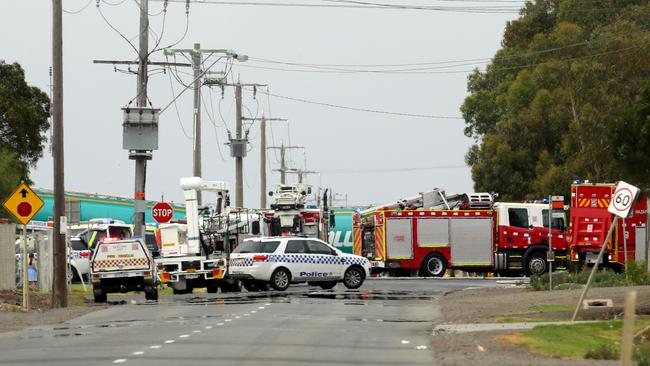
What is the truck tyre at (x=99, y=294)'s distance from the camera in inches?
1358

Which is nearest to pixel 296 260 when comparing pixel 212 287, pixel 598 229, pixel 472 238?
pixel 212 287

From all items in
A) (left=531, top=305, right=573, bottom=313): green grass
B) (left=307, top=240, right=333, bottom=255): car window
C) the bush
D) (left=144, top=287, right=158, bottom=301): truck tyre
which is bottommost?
the bush

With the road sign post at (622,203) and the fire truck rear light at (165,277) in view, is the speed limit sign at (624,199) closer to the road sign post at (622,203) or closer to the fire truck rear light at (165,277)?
the road sign post at (622,203)

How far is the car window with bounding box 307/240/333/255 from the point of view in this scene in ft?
128

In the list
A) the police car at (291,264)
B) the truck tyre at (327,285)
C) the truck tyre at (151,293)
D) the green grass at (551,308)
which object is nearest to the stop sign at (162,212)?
the police car at (291,264)

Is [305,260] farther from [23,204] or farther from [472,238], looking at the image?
[472,238]

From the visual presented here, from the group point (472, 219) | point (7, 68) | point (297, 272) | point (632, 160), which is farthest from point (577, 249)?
point (7, 68)

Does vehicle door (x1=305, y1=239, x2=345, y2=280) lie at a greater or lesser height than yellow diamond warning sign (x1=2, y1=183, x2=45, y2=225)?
lesser

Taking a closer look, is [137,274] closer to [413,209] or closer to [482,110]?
[413,209]

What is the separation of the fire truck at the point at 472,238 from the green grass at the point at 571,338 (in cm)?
2581

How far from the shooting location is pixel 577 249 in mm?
43812

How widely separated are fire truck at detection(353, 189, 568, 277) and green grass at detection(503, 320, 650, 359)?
25.8 meters

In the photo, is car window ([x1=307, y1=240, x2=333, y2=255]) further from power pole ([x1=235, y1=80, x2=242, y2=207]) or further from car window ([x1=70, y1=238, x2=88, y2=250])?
power pole ([x1=235, y1=80, x2=242, y2=207])

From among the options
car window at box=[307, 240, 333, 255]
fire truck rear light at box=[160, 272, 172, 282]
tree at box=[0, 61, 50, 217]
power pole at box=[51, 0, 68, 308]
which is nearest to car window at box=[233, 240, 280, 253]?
car window at box=[307, 240, 333, 255]
